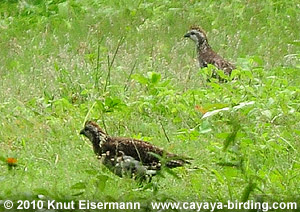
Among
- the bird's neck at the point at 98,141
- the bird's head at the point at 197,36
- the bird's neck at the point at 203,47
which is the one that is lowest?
the bird's neck at the point at 203,47

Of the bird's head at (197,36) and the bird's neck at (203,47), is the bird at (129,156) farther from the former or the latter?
the bird's head at (197,36)

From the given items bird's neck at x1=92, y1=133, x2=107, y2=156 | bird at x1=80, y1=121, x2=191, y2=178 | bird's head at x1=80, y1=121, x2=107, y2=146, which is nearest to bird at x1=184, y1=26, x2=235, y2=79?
bird's head at x1=80, y1=121, x2=107, y2=146

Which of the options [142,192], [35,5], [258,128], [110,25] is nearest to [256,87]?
[258,128]

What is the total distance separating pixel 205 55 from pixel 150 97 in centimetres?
267

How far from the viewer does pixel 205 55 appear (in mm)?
13023

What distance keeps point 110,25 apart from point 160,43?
4.23 ft

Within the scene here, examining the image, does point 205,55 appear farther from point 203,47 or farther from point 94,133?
point 94,133

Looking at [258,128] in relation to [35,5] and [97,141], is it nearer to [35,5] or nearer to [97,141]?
[97,141]

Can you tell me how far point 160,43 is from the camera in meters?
14.5

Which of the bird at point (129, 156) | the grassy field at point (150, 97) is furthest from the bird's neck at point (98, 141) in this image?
the grassy field at point (150, 97)

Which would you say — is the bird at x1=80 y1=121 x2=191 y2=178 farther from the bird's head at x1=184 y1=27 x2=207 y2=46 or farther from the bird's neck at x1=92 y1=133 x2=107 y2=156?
the bird's head at x1=184 y1=27 x2=207 y2=46

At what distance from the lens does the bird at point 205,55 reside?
1242cm

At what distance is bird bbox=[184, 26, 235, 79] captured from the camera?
40.8 feet

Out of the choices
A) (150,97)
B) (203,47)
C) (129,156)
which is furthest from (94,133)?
(203,47)
